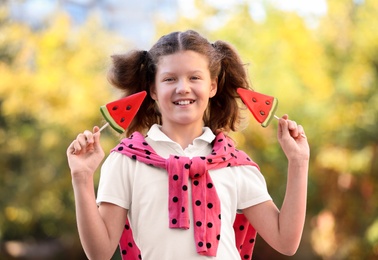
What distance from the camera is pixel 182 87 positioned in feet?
9.62

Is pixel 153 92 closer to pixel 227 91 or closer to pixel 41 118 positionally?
pixel 227 91

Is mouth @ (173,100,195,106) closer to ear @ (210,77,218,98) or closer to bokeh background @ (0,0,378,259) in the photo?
ear @ (210,77,218,98)

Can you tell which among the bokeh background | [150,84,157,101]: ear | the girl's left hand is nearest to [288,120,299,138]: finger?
the girl's left hand

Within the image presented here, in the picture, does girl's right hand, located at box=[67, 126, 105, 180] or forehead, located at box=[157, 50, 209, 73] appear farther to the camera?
forehead, located at box=[157, 50, 209, 73]

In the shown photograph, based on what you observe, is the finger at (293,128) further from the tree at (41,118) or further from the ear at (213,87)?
the tree at (41,118)

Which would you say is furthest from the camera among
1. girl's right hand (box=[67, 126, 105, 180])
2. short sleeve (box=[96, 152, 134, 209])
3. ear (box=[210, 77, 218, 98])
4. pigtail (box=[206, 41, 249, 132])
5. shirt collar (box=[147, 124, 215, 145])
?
pigtail (box=[206, 41, 249, 132])

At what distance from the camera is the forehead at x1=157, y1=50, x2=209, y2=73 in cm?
298

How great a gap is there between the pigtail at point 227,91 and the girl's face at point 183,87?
21 cm

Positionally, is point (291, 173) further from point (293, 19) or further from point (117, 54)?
point (293, 19)

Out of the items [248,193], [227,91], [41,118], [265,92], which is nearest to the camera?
[248,193]

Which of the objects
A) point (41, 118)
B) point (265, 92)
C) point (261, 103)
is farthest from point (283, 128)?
point (41, 118)

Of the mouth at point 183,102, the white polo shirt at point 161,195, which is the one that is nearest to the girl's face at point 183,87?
the mouth at point 183,102

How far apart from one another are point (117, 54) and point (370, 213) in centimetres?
917

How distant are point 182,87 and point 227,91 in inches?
14.8
